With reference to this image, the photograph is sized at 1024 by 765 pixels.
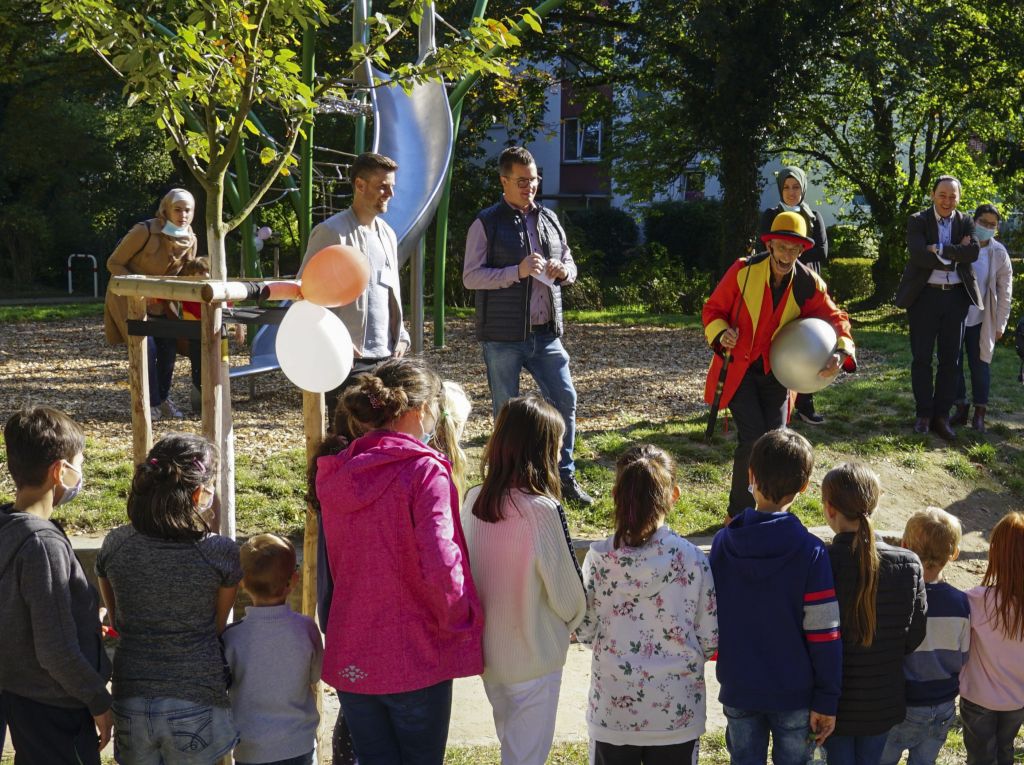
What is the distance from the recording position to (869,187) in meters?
20.9

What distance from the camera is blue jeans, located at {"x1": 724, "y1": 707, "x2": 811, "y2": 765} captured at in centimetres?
350

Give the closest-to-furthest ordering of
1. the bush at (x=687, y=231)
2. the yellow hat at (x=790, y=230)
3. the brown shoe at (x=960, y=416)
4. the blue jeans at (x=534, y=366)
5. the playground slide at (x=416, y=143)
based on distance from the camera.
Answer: the yellow hat at (x=790, y=230) → the blue jeans at (x=534, y=366) → the brown shoe at (x=960, y=416) → the playground slide at (x=416, y=143) → the bush at (x=687, y=231)

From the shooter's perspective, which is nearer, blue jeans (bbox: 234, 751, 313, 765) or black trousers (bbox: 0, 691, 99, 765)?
black trousers (bbox: 0, 691, 99, 765)

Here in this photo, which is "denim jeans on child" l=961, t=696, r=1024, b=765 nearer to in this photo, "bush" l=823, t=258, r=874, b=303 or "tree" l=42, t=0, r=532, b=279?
"tree" l=42, t=0, r=532, b=279

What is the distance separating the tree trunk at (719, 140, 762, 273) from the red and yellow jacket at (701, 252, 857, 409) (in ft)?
36.3

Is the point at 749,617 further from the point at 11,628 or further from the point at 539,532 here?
the point at 11,628

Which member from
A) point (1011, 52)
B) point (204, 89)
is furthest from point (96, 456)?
point (1011, 52)

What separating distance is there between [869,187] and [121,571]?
19.7m

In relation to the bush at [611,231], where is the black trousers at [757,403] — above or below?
below

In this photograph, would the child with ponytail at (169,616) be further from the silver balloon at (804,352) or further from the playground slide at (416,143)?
the playground slide at (416,143)

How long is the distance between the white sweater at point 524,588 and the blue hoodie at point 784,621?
51 centimetres

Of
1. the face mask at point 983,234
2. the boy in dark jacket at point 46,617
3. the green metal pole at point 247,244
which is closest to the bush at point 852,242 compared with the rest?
the face mask at point 983,234

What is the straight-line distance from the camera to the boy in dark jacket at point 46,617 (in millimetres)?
3043

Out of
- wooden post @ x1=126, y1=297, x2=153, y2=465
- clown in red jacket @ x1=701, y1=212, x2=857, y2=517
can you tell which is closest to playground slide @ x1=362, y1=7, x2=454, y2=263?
clown in red jacket @ x1=701, y1=212, x2=857, y2=517
